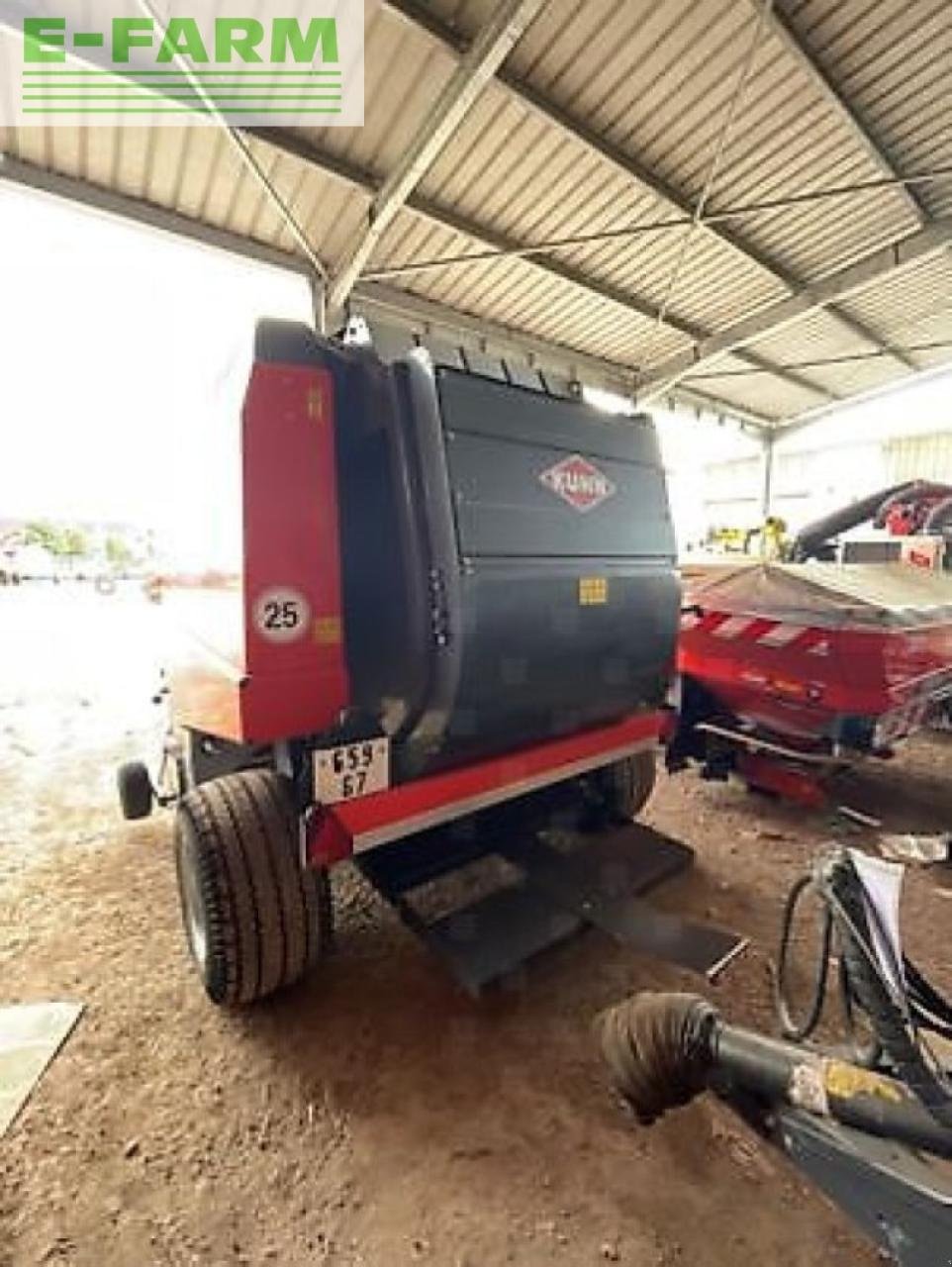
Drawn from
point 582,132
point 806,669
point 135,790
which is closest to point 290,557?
point 135,790

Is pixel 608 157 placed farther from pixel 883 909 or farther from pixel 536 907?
pixel 883 909

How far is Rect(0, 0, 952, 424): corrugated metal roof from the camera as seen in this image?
4285 millimetres

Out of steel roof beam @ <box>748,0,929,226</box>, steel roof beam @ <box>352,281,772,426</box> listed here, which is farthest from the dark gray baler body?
steel roof beam @ <box>352,281,772,426</box>

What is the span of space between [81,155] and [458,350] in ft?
14.4

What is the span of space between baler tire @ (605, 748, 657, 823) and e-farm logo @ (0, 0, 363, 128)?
4.33 m

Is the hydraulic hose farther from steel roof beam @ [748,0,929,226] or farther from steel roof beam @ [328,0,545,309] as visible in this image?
steel roof beam @ [748,0,929,226]

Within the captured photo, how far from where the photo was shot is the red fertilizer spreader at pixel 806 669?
317 centimetres

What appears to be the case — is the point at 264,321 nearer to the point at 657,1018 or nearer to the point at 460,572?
the point at 460,572

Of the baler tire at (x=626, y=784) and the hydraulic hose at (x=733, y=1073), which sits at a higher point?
the hydraulic hose at (x=733, y=1073)

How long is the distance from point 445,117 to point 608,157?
60.7 inches

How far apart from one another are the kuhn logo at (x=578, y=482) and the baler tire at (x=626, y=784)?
1.33 meters

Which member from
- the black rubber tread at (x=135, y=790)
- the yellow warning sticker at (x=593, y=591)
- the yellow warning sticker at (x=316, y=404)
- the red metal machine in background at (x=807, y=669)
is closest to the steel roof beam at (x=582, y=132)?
the yellow warning sticker at (x=316, y=404)

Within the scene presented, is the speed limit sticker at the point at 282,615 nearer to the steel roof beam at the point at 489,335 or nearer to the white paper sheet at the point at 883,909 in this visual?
the white paper sheet at the point at 883,909

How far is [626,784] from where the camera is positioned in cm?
309
